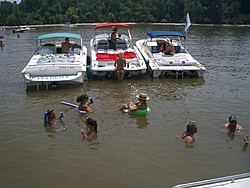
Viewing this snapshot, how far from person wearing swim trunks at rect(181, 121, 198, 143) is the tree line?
226 ft

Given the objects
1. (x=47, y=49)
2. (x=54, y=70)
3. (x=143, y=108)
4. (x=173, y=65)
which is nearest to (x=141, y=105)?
(x=143, y=108)

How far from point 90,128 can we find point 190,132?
2.71m

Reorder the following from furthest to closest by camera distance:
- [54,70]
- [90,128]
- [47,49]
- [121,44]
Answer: [121,44], [47,49], [54,70], [90,128]

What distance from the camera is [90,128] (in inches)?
264

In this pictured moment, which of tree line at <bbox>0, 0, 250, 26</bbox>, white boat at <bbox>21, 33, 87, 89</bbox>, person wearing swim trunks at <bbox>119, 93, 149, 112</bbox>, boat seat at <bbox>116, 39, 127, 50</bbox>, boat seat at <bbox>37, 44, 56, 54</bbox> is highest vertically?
tree line at <bbox>0, 0, 250, 26</bbox>

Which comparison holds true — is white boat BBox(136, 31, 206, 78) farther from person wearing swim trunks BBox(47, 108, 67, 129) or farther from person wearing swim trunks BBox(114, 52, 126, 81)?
person wearing swim trunks BBox(47, 108, 67, 129)

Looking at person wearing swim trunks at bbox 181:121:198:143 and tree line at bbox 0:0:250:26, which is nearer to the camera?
person wearing swim trunks at bbox 181:121:198:143

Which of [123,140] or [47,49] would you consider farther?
[47,49]

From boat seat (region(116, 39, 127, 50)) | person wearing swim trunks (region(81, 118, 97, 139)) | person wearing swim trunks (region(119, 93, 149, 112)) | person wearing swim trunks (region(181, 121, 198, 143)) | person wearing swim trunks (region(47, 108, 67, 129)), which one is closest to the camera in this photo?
person wearing swim trunks (region(181, 121, 198, 143))

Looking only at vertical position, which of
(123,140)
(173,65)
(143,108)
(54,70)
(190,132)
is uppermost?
(173,65)

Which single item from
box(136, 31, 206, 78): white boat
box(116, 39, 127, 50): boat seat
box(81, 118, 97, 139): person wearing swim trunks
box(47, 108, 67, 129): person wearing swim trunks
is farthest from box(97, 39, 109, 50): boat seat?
box(81, 118, 97, 139): person wearing swim trunks

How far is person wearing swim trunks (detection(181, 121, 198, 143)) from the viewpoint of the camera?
624 centimetres

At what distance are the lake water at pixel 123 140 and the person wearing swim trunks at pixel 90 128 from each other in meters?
0.19

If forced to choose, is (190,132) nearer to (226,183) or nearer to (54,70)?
(226,183)
